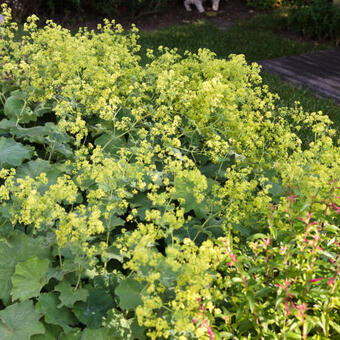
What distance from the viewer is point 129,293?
6.03 feet

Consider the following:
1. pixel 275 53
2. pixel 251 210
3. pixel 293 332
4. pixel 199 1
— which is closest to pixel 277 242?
pixel 251 210

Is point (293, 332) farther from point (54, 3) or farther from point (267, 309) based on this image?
point (54, 3)

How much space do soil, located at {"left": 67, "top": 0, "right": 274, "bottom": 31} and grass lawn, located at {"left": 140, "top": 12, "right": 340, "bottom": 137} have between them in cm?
42

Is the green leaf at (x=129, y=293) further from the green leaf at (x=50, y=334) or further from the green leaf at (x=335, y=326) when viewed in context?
the green leaf at (x=335, y=326)

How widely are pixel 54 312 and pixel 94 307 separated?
0.58ft

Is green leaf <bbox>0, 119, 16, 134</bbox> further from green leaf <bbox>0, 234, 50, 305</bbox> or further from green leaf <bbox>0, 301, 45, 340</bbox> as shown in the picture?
green leaf <bbox>0, 301, 45, 340</bbox>

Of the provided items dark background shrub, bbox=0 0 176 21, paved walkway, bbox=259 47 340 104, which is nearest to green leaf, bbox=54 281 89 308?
paved walkway, bbox=259 47 340 104

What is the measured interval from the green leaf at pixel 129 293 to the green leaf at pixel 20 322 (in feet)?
1.12

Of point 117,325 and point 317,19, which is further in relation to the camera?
point 317,19

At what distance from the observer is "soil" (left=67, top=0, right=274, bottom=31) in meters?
9.83

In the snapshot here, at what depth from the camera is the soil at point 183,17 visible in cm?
983

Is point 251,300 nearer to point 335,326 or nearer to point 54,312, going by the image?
point 335,326

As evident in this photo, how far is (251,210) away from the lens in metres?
2.27

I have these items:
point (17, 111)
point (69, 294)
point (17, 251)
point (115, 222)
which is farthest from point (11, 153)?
point (69, 294)
